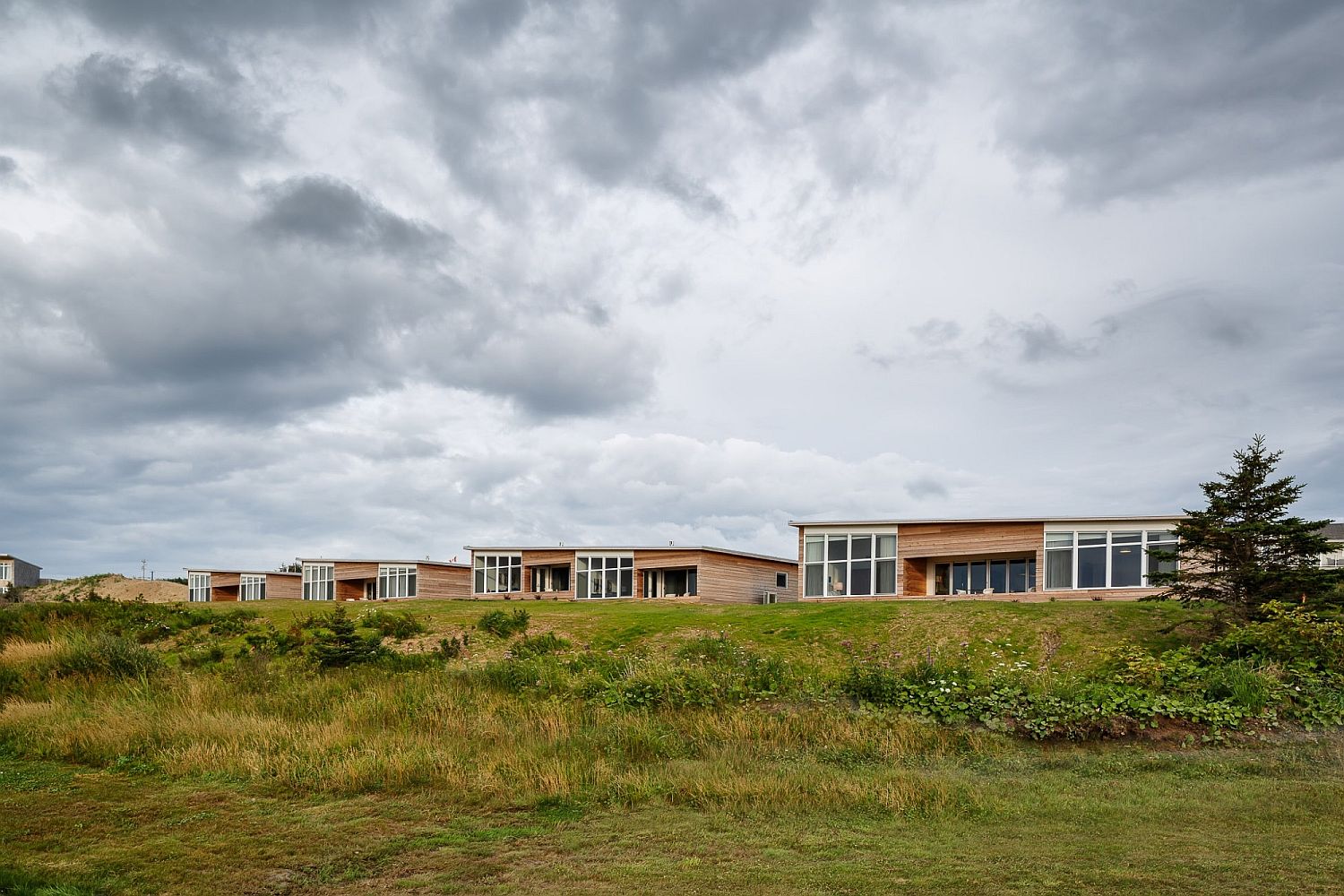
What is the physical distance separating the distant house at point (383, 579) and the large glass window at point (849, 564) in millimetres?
29662

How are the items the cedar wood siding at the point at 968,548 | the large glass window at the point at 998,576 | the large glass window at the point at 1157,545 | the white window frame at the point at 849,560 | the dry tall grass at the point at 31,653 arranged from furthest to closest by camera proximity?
1. the large glass window at the point at 998,576
2. the white window frame at the point at 849,560
3. the cedar wood siding at the point at 968,548
4. the large glass window at the point at 1157,545
5. the dry tall grass at the point at 31,653

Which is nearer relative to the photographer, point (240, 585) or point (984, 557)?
point (984, 557)

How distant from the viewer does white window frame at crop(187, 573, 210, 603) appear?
3004 inches

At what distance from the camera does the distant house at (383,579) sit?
5966cm

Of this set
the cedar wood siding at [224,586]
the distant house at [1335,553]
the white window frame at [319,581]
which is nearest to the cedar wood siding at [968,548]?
the distant house at [1335,553]

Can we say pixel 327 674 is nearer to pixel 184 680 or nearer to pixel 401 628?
pixel 184 680

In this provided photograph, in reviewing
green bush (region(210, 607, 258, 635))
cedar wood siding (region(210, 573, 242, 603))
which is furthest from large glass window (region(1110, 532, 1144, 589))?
cedar wood siding (region(210, 573, 242, 603))

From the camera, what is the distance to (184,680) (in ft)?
53.8

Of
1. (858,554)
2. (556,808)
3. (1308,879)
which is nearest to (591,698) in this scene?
(556,808)

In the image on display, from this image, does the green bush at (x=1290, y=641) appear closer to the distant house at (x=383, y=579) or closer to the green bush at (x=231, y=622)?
the green bush at (x=231, y=622)

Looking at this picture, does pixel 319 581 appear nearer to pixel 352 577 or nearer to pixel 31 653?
pixel 352 577

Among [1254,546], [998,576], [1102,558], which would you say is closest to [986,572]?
[998,576]

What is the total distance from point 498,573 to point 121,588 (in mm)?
31046

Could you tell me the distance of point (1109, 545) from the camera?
3341 cm
